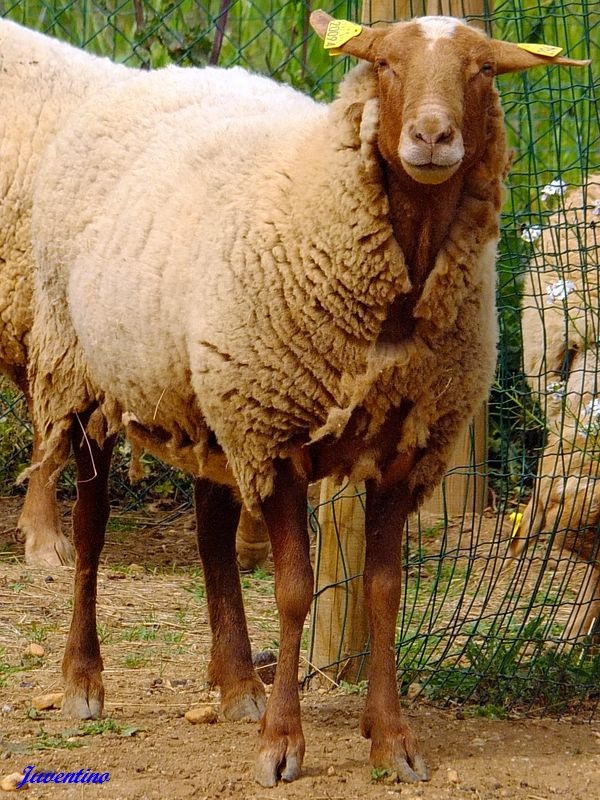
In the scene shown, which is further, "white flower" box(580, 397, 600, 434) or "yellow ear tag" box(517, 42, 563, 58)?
"white flower" box(580, 397, 600, 434)

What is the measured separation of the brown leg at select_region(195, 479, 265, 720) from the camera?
160 inches

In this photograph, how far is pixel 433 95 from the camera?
3.01 meters

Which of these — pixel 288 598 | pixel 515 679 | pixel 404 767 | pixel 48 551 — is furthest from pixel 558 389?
pixel 48 551

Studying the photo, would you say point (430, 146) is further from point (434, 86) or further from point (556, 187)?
point (556, 187)

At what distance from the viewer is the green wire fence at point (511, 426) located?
3938mm

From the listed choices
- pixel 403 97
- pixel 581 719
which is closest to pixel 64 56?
pixel 403 97

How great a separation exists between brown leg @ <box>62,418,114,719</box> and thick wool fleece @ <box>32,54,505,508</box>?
0.81ft

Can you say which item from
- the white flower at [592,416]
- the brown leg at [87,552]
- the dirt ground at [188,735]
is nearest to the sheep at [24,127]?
the brown leg at [87,552]

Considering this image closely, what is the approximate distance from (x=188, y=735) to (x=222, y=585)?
55 cm

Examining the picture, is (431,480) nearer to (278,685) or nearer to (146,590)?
(278,685)

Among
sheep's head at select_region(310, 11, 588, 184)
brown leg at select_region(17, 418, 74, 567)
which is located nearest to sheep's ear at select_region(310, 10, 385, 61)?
sheep's head at select_region(310, 11, 588, 184)

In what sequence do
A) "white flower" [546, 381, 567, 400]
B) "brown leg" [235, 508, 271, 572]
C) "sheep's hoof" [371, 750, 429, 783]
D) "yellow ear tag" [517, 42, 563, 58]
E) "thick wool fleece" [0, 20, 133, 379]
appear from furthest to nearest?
1. "brown leg" [235, 508, 271, 572]
2. "thick wool fleece" [0, 20, 133, 379]
3. "white flower" [546, 381, 567, 400]
4. "sheep's hoof" [371, 750, 429, 783]
5. "yellow ear tag" [517, 42, 563, 58]

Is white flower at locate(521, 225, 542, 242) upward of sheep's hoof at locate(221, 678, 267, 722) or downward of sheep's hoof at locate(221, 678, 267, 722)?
upward

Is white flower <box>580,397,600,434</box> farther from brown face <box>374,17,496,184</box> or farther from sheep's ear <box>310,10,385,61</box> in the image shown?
sheep's ear <box>310,10,385,61</box>
